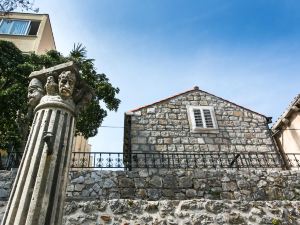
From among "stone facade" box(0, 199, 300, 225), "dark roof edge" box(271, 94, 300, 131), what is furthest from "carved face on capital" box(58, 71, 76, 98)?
"dark roof edge" box(271, 94, 300, 131)

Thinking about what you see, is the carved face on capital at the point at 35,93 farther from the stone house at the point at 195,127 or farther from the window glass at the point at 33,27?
the window glass at the point at 33,27

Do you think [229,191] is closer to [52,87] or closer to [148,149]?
[148,149]

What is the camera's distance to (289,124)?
40.2 ft

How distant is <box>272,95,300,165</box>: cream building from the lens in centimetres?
1154

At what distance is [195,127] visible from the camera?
1097 centimetres

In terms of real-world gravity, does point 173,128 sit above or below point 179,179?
above

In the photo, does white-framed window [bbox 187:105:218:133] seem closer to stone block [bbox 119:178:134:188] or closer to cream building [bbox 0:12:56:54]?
stone block [bbox 119:178:134:188]

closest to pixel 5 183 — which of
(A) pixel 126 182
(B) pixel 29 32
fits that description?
(A) pixel 126 182

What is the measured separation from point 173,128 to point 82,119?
4.03 meters

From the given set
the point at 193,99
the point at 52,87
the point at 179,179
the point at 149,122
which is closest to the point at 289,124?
the point at 193,99

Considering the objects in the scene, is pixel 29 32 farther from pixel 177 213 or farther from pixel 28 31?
pixel 177 213

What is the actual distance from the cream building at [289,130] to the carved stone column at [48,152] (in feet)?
33.7

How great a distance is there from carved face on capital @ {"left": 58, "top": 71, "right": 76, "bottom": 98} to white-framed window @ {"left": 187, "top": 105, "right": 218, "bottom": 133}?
7.72 meters

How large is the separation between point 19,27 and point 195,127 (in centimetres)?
1398
